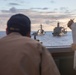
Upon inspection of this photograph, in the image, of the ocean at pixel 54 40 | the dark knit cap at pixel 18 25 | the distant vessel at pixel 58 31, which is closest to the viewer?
the dark knit cap at pixel 18 25

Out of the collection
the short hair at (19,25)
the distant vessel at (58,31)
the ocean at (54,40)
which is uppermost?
the short hair at (19,25)

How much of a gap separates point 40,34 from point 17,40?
5.72 ft

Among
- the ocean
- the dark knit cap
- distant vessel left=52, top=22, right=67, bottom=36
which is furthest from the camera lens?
distant vessel left=52, top=22, right=67, bottom=36

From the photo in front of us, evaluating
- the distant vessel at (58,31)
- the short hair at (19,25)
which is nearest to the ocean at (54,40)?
the distant vessel at (58,31)

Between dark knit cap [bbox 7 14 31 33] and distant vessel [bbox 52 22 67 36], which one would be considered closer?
dark knit cap [bbox 7 14 31 33]

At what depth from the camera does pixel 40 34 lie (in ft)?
12.0

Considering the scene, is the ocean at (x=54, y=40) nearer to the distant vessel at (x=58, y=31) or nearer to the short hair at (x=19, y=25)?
the distant vessel at (x=58, y=31)

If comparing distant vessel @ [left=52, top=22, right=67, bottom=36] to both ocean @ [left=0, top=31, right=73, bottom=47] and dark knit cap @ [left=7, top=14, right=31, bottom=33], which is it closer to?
ocean @ [left=0, top=31, right=73, bottom=47]

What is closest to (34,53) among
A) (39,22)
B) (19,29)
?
(19,29)

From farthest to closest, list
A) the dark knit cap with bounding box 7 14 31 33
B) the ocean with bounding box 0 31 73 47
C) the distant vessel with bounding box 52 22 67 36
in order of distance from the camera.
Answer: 1. the distant vessel with bounding box 52 22 67 36
2. the ocean with bounding box 0 31 73 47
3. the dark knit cap with bounding box 7 14 31 33

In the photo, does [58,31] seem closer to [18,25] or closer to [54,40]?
[54,40]

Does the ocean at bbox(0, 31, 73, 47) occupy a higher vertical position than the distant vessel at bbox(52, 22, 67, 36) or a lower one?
lower

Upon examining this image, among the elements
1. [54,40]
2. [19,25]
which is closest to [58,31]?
[54,40]

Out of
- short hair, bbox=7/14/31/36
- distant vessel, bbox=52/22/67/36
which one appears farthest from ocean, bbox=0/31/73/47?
short hair, bbox=7/14/31/36
